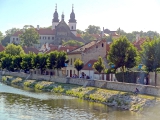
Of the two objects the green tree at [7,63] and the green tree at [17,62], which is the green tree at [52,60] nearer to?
the green tree at [17,62]

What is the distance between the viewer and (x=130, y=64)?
53344 mm

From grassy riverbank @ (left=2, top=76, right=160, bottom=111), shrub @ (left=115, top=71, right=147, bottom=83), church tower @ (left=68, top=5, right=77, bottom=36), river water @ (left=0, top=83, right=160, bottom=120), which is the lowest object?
river water @ (left=0, top=83, right=160, bottom=120)

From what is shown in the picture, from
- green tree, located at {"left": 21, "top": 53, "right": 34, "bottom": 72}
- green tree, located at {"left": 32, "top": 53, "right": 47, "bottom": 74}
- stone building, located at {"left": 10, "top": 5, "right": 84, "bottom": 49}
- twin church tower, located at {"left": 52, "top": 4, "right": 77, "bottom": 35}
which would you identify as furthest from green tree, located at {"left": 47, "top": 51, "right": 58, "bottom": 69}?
twin church tower, located at {"left": 52, "top": 4, "right": 77, "bottom": 35}

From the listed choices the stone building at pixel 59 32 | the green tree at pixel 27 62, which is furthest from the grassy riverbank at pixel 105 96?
the stone building at pixel 59 32

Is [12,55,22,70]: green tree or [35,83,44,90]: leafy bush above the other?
[12,55,22,70]: green tree

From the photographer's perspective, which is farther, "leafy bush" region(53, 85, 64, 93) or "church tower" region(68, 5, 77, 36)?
"church tower" region(68, 5, 77, 36)

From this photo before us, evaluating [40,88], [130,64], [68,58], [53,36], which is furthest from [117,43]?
[53,36]

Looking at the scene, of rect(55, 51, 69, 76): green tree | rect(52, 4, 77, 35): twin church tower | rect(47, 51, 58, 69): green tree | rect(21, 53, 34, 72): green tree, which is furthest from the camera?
rect(52, 4, 77, 35): twin church tower

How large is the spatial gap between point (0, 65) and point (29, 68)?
23784mm

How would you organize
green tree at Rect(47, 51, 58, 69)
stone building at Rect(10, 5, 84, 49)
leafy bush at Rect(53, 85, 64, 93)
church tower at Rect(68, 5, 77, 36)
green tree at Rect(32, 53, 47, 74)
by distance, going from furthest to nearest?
1. church tower at Rect(68, 5, 77, 36)
2. stone building at Rect(10, 5, 84, 49)
3. green tree at Rect(32, 53, 47, 74)
4. green tree at Rect(47, 51, 58, 69)
5. leafy bush at Rect(53, 85, 64, 93)

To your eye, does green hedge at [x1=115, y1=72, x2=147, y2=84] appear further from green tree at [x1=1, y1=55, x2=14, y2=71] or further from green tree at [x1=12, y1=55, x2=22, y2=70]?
green tree at [x1=1, y1=55, x2=14, y2=71]

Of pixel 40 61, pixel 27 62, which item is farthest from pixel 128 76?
pixel 27 62

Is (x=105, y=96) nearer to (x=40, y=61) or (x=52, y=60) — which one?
(x=52, y=60)

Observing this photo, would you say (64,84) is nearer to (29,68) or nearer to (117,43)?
(117,43)
